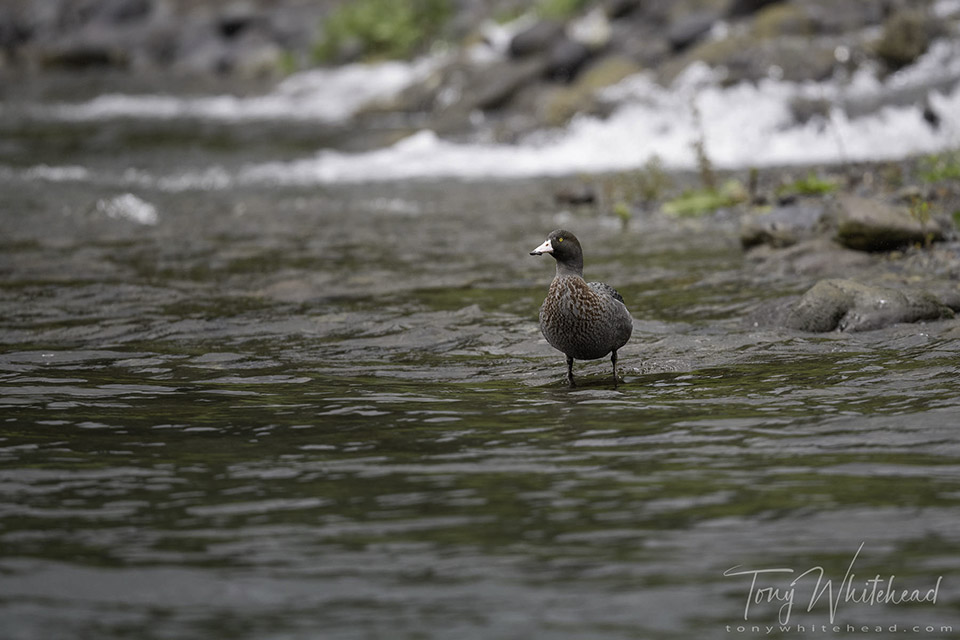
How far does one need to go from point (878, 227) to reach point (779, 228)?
1.44 m

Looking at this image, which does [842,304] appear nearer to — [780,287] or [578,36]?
[780,287]

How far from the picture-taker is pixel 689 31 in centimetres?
3484

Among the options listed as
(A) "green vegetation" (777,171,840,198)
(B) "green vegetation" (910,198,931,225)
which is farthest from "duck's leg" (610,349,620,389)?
(A) "green vegetation" (777,171,840,198)

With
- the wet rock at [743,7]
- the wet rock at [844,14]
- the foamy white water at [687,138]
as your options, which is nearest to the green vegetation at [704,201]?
the foamy white water at [687,138]

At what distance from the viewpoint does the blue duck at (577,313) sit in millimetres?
9469

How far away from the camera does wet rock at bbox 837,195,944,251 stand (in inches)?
→ 549

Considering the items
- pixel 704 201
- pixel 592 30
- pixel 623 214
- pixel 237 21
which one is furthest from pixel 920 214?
pixel 237 21

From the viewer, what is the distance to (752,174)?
18859 millimetres

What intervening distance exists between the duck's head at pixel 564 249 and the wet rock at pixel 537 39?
1130 inches

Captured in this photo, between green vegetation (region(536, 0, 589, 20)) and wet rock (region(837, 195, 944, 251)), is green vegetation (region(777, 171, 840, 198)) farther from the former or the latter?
green vegetation (region(536, 0, 589, 20))

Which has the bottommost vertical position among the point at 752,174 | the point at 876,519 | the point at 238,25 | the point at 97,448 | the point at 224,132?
the point at 876,519

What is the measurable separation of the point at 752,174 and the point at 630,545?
13.4 metres

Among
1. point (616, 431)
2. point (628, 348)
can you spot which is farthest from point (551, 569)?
point (628, 348)

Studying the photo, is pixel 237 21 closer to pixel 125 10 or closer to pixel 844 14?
pixel 125 10
